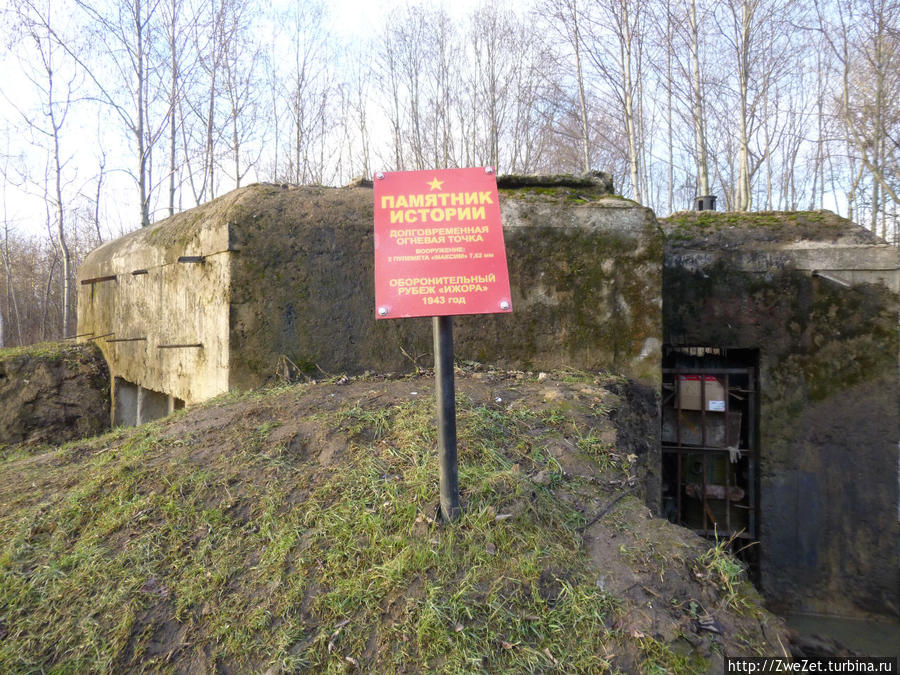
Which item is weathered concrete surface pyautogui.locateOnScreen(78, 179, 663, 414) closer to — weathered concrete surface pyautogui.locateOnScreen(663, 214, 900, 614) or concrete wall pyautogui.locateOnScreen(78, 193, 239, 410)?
concrete wall pyautogui.locateOnScreen(78, 193, 239, 410)

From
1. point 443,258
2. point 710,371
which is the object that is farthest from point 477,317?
point 710,371

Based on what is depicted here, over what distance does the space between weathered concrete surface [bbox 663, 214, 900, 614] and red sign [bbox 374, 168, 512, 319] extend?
133 inches

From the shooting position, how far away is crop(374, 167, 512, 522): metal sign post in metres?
2.46

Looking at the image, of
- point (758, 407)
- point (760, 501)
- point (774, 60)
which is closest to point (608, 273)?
point (758, 407)

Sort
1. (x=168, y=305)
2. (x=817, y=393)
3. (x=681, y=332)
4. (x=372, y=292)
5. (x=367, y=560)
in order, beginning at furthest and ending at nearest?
1. (x=168, y=305)
2. (x=681, y=332)
3. (x=817, y=393)
4. (x=372, y=292)
5. (x=367, y=560)

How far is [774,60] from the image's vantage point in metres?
12.6

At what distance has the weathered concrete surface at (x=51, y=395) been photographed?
22.6 ft

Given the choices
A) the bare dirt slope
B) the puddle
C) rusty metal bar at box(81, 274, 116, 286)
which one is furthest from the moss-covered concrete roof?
rusty metal bar at box(81, 274, 116, 286)

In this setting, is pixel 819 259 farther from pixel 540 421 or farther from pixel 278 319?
pixel 278 319

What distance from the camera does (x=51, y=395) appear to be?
287 inches

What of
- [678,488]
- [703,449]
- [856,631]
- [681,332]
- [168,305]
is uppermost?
[168,305]

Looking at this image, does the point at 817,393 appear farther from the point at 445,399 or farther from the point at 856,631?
the point at 445,399

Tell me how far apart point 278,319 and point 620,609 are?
3.34 m

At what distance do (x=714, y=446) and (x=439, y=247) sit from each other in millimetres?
4039
